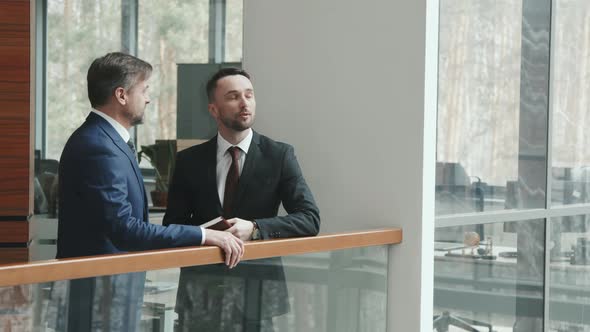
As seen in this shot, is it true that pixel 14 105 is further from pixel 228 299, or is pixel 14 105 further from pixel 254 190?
pixel 228 299

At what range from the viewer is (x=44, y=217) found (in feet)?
28.4

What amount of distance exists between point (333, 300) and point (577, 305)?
2479 millimetres

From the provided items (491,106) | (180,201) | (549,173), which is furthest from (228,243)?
(549,173)

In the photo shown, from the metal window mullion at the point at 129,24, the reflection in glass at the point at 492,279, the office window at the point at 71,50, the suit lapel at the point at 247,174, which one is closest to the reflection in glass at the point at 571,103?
the reflection in glass at the point at 492,279

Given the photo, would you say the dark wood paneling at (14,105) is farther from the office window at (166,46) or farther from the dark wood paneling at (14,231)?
the office window at (166,46)

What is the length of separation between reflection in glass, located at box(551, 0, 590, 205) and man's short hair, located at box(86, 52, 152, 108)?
2852 mm

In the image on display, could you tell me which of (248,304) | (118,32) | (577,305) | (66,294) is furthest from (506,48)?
(118,32)

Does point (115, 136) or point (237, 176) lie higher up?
point (115, 136)

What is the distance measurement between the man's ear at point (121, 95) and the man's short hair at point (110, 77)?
0.04 feet

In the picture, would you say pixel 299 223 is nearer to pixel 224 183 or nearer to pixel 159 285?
pixel 224 183

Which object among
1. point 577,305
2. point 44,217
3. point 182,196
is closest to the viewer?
point 182,196

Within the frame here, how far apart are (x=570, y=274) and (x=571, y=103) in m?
0.99

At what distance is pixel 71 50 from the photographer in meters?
11.9

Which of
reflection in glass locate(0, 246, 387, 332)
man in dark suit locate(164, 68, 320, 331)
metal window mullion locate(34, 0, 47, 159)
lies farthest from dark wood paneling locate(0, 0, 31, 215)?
metal window mullion locate(34, 0, 47, 159)
